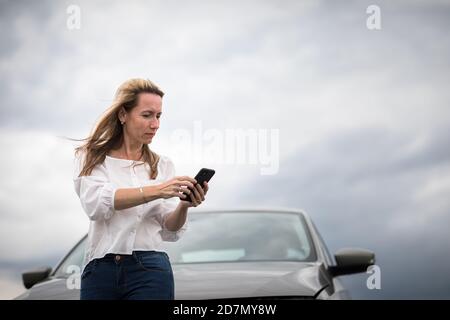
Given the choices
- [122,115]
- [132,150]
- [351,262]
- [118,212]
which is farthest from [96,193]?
[351,262]

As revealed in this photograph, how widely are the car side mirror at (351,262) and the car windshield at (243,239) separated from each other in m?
0.14

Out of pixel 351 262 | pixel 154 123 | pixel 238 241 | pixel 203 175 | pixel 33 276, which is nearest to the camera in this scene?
pixel 203 175

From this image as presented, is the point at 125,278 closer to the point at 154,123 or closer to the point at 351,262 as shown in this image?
the point at 154,123

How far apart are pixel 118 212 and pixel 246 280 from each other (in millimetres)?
880

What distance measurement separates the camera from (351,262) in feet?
12.8

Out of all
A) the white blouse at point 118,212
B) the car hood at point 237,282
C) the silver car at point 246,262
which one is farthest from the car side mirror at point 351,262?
the white blouse at point 118,212

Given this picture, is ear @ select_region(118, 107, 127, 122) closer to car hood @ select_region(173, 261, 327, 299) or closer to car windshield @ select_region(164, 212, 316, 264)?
car hood @ select_region(173, 261, 327, 299)

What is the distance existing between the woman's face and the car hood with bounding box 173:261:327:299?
777mm

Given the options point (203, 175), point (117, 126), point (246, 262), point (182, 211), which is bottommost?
point (246, 262)

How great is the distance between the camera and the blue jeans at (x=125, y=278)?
2.36m

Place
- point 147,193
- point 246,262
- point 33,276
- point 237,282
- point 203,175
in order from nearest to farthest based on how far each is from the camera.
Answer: point 147,193 < point 203,175 < point 237,282 < point 246,262 < point 33,276

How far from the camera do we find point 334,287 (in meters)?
3.60

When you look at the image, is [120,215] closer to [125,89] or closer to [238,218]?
[125,89]

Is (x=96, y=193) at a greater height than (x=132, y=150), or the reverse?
(x=132, y=150)
